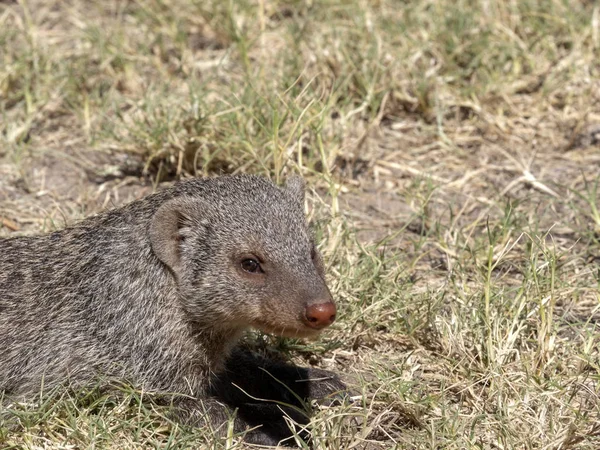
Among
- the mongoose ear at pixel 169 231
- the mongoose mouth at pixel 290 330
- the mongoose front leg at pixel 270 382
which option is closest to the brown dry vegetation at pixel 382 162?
the mongoose front leg at pixel 270 382

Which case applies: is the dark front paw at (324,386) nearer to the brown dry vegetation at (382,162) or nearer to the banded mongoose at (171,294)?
the banded mongoose at (171,294)

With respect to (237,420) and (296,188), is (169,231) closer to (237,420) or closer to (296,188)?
(296,188)

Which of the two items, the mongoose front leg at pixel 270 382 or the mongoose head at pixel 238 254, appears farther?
the mongoose front leg at pixel 270 382

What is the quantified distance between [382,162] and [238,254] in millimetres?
2700

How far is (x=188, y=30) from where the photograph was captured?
7949 millimetres

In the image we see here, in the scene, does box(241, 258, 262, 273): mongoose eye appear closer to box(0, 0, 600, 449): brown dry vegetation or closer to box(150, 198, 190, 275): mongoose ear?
box(150, 198, 190, 275): mongoose ear

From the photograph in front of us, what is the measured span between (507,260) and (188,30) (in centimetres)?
358

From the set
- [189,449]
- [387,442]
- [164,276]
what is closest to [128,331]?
[164,276]

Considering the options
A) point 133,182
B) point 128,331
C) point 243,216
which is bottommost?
point 133,182

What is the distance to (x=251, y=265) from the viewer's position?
437cm

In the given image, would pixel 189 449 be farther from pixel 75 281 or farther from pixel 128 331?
pixel 75 281

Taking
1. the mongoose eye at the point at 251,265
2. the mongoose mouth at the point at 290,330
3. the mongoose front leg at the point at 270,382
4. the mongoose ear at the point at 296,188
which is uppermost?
the mongoose ear at the point at 296,188

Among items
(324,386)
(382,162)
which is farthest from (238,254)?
(382,162)

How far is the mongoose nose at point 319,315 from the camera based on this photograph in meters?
4.05
